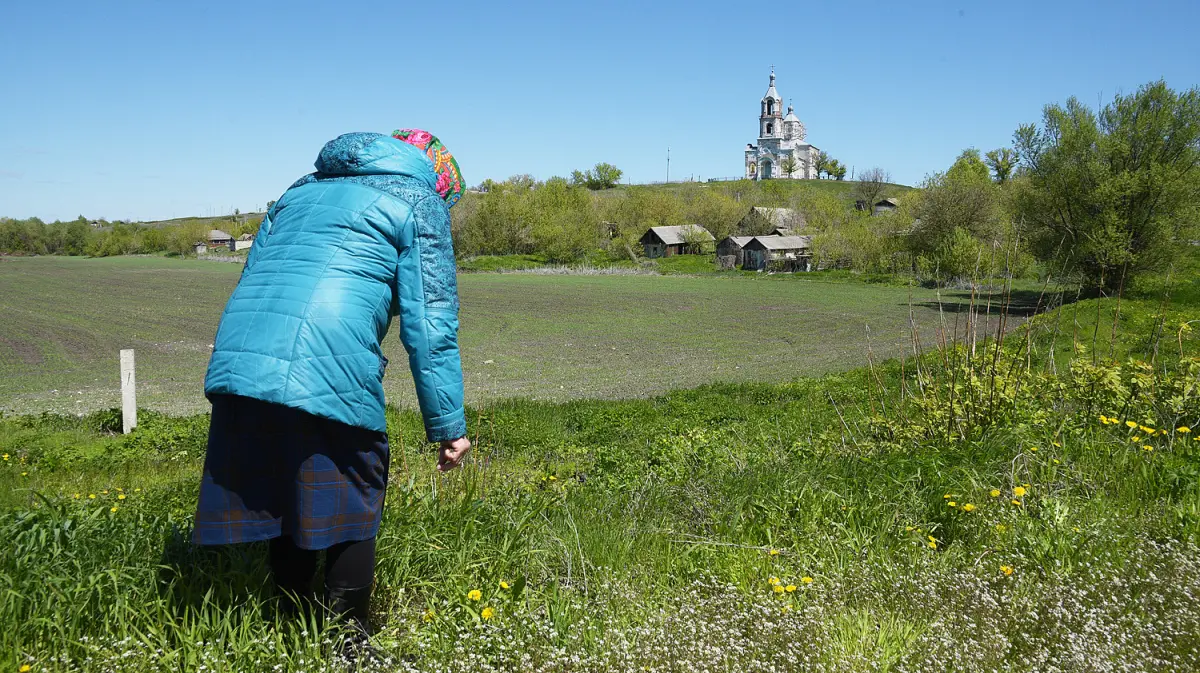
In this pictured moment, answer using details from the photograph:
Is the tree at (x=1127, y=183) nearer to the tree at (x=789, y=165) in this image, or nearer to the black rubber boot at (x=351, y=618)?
the black rubber boot at (x=351, y=618)

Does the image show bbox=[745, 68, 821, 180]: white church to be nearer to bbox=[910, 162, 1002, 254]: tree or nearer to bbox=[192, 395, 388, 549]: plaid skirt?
bbox=[910, 162, 1002, 254]: tree

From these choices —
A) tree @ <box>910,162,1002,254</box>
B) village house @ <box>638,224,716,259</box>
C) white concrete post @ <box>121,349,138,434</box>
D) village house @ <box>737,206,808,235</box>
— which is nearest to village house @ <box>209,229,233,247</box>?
village house @ <box>638,224,716,259</box>

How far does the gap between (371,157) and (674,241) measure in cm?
7092

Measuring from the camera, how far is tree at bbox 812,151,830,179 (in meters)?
161

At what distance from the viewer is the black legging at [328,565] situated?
8.30ft

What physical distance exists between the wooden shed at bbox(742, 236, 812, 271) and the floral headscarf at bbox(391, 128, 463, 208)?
56966 millimetres

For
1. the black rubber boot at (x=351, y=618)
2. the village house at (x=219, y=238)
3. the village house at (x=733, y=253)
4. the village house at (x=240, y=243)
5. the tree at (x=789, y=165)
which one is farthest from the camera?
the tree at (x=789, y=165)

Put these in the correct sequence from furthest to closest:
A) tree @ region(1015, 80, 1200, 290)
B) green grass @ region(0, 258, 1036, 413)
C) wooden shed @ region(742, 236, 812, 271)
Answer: wooden shed @ region(742, 236, 812, 271)
tree @ region(1015, 80, 1200, 290)
green grass @ region(0, 258, 1036, 413)

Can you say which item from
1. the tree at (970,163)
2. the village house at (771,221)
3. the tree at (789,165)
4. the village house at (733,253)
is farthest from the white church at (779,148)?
the village house at (733,253)

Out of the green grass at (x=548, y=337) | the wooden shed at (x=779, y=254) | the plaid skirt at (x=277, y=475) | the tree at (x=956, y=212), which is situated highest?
the tree at (x=956, y=212)

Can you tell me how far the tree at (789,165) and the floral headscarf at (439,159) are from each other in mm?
163357

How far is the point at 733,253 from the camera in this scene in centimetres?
6575

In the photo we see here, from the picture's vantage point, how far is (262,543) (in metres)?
2.95

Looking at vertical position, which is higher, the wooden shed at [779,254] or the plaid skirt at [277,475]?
the wooden shed at [779,254]
